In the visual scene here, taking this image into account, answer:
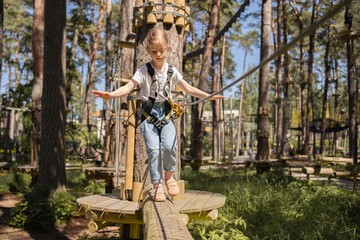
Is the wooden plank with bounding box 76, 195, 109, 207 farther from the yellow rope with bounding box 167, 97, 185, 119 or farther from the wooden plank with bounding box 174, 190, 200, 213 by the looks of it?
the yellow rope with bounding box 167, 97, 185, 119

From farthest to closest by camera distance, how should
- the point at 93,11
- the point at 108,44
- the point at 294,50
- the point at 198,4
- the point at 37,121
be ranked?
the point at 294,50
the point at 93,11
the point at 198,4
the point at 108,44
the point at 37,121

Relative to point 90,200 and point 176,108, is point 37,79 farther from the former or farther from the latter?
point 176,108

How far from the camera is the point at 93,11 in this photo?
91.2 feet

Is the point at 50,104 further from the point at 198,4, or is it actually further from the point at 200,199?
the point at 198,4

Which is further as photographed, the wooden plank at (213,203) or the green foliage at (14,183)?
the green foliage at (14,183)

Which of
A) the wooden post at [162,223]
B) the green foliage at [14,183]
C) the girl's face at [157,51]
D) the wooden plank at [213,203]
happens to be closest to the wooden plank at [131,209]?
the wooden post at [162,223]

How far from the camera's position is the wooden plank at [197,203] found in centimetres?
290

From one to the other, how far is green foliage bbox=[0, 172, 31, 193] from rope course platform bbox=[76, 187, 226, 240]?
8.23 meters

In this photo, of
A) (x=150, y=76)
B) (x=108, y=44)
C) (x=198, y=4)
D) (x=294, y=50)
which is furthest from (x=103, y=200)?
(x=294, y=50)

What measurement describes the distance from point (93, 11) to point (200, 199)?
27577 mm

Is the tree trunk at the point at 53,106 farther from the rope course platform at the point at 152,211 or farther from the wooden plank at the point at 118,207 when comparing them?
the wooden plank at the point at 118,207

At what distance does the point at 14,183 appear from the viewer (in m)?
11.1

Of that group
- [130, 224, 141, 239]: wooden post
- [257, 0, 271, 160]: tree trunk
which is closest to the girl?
[130, 224, 141, 239]: wooden post

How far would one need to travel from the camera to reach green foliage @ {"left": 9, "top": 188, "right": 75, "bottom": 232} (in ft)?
23.3
